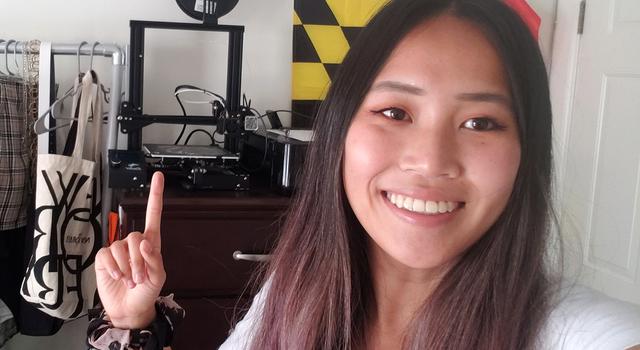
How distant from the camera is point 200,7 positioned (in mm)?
1756

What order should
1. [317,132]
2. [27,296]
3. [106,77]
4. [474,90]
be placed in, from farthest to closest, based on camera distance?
[106,77] < [27,296] < [317,132] < [474,90]

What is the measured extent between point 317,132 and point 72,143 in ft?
2.97

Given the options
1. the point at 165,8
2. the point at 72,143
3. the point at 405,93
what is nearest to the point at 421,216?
the point at 405,93

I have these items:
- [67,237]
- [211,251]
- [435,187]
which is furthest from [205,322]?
[435,187]

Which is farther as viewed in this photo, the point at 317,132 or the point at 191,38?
the point at 191,38

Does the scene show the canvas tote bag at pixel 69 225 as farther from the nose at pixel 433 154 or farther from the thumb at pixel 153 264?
the nose at pixel 433 154

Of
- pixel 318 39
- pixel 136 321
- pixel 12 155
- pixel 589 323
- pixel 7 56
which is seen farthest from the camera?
pixel 318 39

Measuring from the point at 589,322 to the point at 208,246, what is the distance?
35.1 inches

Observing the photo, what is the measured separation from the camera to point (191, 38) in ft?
6.18

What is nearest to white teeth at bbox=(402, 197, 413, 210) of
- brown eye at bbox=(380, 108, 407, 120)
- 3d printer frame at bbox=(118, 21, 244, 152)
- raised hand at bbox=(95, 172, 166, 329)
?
brown eye at bbox=(380, 108, 407, 120)

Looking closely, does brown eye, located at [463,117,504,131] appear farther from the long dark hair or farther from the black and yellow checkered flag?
→ the black and yellow checkered flag

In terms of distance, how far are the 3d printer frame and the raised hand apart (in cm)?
68

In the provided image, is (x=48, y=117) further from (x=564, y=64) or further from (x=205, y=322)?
(x=564, y=64)

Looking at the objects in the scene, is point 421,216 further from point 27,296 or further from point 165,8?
point 165,8
